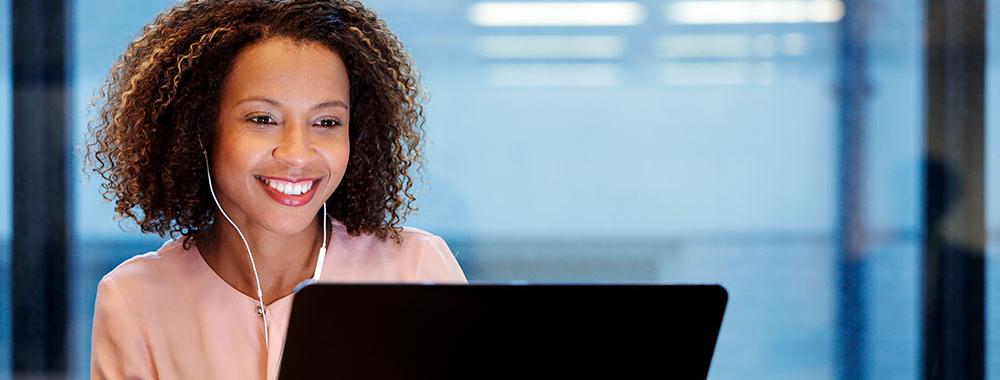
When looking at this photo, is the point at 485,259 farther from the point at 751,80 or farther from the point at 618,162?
the point at 751,80

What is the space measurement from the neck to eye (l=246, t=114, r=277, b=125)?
184mm

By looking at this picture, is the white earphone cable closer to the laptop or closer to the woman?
the woman

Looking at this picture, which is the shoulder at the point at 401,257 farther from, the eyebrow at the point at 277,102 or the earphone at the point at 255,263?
the eyebrow at the point at 277,102

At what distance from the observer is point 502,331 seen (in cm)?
89

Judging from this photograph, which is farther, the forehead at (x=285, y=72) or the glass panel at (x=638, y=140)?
the glass panel at (x=638, y=140)

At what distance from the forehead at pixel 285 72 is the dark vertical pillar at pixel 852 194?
1.43 meters

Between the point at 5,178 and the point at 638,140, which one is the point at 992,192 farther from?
the point at 5,178

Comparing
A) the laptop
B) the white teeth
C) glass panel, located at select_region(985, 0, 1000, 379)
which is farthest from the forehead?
glass panel, located at select_region(985, 0, 1000, 379)

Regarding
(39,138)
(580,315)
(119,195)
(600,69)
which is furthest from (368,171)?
(39,138)

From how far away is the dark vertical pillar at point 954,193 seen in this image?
238 cm

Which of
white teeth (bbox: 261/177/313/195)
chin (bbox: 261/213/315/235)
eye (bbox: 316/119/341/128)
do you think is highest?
eye (bbox: 316/119/341/128)

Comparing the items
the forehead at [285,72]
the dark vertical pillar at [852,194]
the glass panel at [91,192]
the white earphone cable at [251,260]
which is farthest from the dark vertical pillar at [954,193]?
the glass panel at [91,192]

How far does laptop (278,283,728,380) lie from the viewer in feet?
2.83

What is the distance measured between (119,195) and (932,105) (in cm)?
185
